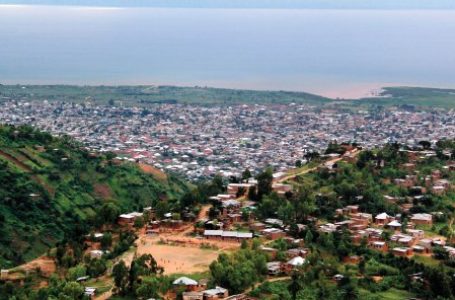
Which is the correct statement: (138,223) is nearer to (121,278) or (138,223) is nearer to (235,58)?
(121,278)

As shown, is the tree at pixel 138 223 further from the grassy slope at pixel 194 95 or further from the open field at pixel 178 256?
the grassy slope at pixel 194 95

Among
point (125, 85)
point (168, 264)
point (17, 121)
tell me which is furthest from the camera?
point (125, 85)

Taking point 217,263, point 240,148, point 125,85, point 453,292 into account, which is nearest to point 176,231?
point 217,263

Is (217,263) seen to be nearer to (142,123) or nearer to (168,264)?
(168,264)

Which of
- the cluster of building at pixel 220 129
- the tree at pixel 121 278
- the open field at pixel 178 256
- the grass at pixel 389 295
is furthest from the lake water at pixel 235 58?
the tree at pixel 121 278

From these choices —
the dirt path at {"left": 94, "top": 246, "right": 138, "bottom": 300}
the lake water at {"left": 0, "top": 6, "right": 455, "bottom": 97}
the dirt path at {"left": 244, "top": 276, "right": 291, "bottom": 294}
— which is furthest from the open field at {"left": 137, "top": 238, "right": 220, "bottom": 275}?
the lake water at {"left": 0, "top": 6, "right": 455, "bottom": 97}

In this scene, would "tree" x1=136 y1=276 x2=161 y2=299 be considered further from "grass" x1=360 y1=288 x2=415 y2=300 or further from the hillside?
the hillside

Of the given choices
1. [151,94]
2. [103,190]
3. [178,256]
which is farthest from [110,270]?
[151,94]
